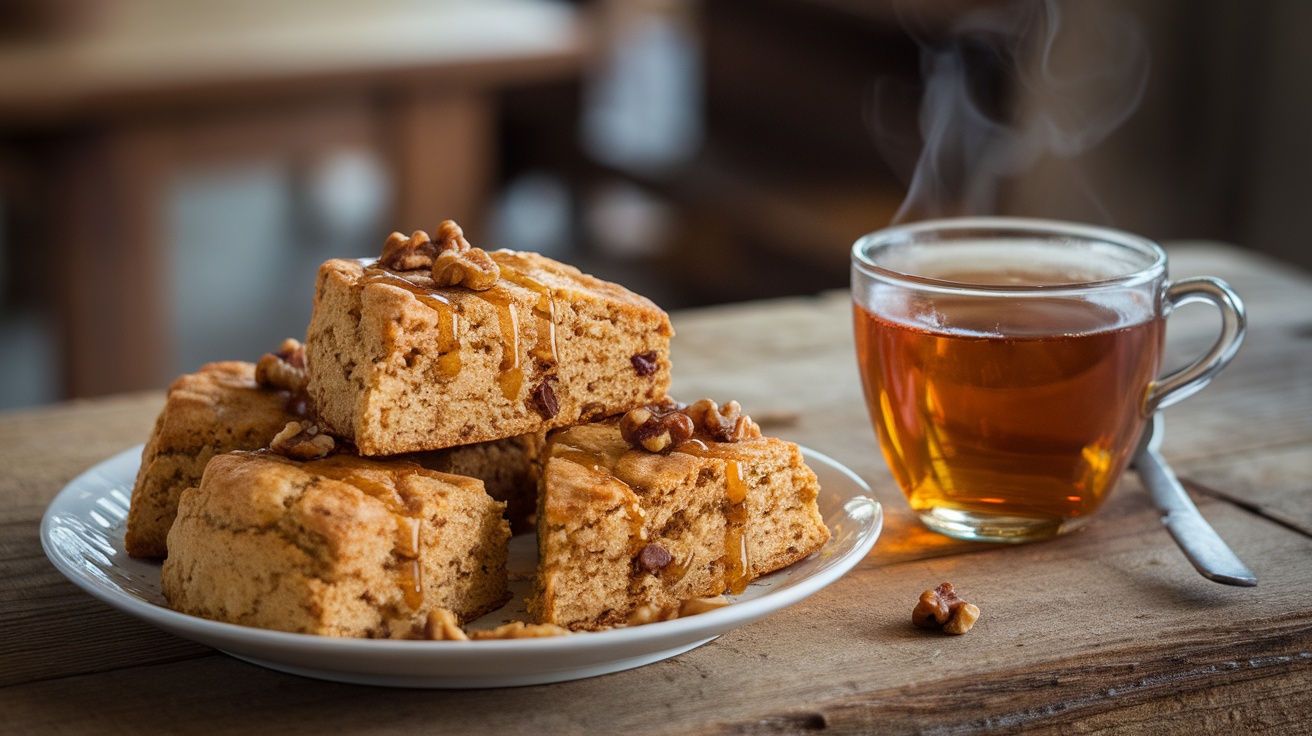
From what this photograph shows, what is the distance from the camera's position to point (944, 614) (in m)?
1.35

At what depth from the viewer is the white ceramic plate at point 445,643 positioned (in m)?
1.10

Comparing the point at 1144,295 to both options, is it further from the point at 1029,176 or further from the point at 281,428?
the point at 1029,176

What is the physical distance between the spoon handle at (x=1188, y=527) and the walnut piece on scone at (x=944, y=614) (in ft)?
1.01

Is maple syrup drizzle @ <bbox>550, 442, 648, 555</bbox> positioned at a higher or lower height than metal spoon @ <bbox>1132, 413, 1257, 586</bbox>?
higher

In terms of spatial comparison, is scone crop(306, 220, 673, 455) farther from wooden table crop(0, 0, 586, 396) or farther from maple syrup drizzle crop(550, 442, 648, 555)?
wooden table crop(0, 0, 586, 396)

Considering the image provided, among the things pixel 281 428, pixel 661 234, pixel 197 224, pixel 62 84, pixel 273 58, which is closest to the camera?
pixel 281 428

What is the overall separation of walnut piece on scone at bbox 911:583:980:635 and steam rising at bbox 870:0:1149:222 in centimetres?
334

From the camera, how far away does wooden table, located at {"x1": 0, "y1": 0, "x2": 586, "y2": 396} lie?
14.3 ft

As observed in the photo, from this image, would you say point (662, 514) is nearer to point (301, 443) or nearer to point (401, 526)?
point (401, 526)

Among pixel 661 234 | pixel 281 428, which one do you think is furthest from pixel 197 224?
pixel 281 428

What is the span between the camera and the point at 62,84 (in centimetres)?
420

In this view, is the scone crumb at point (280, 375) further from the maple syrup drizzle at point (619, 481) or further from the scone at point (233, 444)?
the maple syrup drizzle at point (619, 481)

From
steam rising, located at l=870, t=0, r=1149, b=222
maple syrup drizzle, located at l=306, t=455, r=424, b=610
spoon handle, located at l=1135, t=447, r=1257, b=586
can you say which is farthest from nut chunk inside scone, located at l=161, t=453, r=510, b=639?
steam rising, located at l=870, t=0, r=1149, b=222

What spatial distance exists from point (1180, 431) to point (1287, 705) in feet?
2.30
